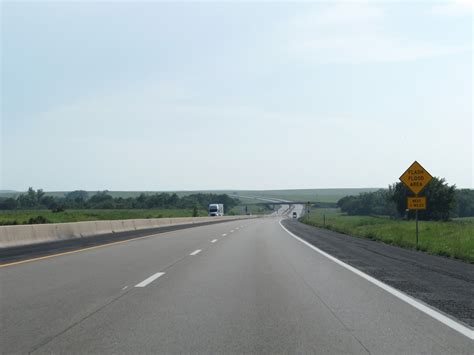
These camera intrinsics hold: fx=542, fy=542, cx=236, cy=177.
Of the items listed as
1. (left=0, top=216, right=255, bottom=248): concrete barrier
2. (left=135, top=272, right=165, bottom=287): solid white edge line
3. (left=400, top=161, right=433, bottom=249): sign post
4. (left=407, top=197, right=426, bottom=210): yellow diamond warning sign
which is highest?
(left=400, top=161, right=433, bottom=249): sign post

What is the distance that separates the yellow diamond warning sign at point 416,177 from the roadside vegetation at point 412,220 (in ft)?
8.32

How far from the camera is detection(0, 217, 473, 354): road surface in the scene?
6258mm

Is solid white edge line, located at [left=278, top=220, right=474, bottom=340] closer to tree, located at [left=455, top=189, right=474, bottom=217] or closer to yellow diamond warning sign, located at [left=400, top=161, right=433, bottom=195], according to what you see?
yellow diamond warning sign, located at [left=400, top=161, right=433, bottom=195]

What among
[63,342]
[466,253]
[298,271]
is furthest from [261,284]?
[466,253]

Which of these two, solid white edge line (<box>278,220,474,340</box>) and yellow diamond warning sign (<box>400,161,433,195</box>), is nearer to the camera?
solid white edge line (<box>278,220,474,340</box>)

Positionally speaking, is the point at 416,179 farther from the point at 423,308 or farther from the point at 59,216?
the point at 59,216

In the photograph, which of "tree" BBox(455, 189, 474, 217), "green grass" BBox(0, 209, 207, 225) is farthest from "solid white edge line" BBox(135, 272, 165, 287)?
"tree" BBox(455, 189, 474, 217)

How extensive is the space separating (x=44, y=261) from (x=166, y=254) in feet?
13.3

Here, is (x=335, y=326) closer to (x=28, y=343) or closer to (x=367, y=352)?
(x=367, y=352)

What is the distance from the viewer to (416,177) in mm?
25594

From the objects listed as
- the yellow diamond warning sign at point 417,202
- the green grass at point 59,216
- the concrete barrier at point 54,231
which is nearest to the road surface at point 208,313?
the concrete barrier at point 54,231

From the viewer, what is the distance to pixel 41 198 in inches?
6599

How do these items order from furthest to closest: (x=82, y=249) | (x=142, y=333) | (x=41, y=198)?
(x=41, y=198) → (x=82, y=249) → (x=142, y=333)

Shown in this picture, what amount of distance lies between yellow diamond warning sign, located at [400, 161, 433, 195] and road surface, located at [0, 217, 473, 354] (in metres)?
13.3
